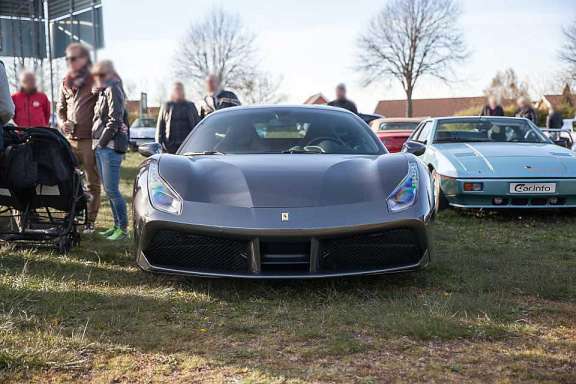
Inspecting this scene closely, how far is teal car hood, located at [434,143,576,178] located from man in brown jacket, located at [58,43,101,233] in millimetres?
3504

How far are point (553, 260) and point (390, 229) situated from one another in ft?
5.82

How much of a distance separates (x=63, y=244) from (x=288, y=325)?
2.39 meters

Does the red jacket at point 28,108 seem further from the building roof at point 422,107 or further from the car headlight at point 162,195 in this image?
the building roof at point 422,107

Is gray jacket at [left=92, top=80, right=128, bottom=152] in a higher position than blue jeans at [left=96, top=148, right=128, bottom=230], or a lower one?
higher

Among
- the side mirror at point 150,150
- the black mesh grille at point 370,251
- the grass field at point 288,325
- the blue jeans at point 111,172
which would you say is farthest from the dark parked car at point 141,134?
the black mesh grille at point 370,251

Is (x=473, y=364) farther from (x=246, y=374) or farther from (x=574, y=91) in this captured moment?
(x=574, y=91)

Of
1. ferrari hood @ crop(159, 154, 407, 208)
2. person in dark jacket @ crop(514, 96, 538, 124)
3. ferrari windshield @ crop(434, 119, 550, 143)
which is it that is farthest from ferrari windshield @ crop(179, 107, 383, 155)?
person in dark jacket @ crop(514, 96, 538, 124)

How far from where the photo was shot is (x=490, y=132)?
289 inches

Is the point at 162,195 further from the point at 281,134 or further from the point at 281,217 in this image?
the point at 281,134

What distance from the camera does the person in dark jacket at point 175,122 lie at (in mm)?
6859

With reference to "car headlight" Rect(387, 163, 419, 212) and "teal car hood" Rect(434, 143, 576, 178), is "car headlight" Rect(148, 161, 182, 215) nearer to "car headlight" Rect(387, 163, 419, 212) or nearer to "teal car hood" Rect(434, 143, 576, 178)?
"car headlight" Rect(387, 163, 419, 212)

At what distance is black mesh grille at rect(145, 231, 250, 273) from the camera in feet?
10.8

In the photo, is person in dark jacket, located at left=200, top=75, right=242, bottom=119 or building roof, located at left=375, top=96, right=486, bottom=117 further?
building roof, located at left=375, top=96, right=486, bottom=117

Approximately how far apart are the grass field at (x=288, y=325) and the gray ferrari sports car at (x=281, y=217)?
0.20 metres
